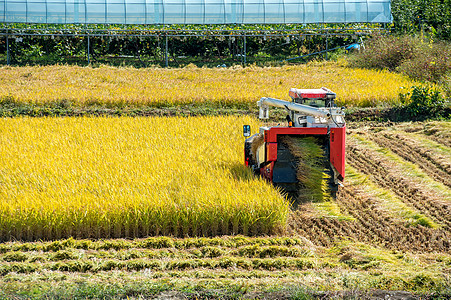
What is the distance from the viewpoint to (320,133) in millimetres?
8125

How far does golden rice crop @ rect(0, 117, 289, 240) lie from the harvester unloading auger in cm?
55

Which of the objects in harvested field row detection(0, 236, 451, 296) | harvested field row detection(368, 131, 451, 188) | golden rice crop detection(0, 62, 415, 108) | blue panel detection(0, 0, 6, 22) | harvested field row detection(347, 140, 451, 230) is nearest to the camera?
harvested field row detection(0, 236, 451, 296)

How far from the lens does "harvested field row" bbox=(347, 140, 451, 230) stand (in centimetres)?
774

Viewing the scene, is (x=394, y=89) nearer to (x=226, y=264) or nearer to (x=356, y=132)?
(x=356, y=132)

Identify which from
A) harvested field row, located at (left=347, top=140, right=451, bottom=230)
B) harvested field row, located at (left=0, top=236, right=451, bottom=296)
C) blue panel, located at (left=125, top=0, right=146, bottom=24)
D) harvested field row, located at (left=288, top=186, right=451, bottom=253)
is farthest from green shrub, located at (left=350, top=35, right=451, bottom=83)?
harvested field row, located at (left=0, top=236, right=451, bottom=296)

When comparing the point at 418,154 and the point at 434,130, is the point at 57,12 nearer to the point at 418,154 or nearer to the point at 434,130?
the point at 434,130

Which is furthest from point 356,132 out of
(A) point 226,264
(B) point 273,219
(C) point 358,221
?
(A) point 226,264

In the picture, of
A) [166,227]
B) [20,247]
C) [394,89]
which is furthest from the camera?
[394,89]

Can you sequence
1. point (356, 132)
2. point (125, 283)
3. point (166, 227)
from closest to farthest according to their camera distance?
point (125, 283) → point (166, 227) → point (356, 132)

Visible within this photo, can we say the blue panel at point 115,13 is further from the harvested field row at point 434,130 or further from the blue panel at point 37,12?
the harvested field row at point 434,130

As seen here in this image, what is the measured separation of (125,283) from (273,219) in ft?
7.66

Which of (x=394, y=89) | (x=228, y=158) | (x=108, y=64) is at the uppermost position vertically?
(x=108, y=64)

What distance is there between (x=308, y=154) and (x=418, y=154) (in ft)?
12.9

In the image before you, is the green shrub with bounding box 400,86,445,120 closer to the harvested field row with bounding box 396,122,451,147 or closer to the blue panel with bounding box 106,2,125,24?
the harvested field row with bounding box 396,122,451,147
